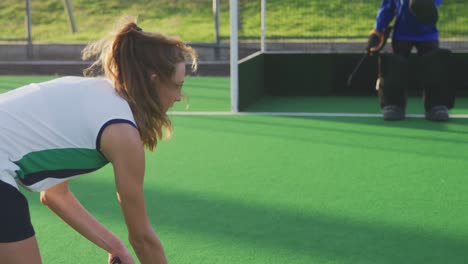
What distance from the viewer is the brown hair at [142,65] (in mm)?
2465

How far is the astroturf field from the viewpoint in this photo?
13.1ft

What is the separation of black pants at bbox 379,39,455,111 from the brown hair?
18.4ft

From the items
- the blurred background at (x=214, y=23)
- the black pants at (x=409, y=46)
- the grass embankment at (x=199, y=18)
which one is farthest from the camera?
the grass embankment at (x=199, y=18)

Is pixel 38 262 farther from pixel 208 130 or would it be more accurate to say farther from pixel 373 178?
pixel 208 130

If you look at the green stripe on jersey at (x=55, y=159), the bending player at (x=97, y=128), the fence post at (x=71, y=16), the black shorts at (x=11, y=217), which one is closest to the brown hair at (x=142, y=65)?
the bending player at (x=97, y=128)

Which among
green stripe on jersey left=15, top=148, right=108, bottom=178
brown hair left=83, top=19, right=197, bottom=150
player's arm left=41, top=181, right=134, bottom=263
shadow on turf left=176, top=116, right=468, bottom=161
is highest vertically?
brown hair left=83, top=19, right=197, bottom=150

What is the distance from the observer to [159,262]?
2562 mm

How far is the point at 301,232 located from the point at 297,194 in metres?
0.78

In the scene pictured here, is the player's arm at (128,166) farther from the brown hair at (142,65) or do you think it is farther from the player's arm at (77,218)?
the player's arm at (77,218)

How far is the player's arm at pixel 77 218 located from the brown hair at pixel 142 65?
2.06ft

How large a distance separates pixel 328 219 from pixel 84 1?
12.8 meters

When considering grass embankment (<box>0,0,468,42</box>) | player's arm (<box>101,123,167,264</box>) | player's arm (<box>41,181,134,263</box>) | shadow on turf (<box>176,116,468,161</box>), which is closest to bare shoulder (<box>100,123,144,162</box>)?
player's arm (<box>101,123,167,264</box>)

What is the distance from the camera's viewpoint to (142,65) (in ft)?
8.08

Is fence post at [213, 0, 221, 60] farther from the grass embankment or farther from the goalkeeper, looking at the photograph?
the goalkeeper
